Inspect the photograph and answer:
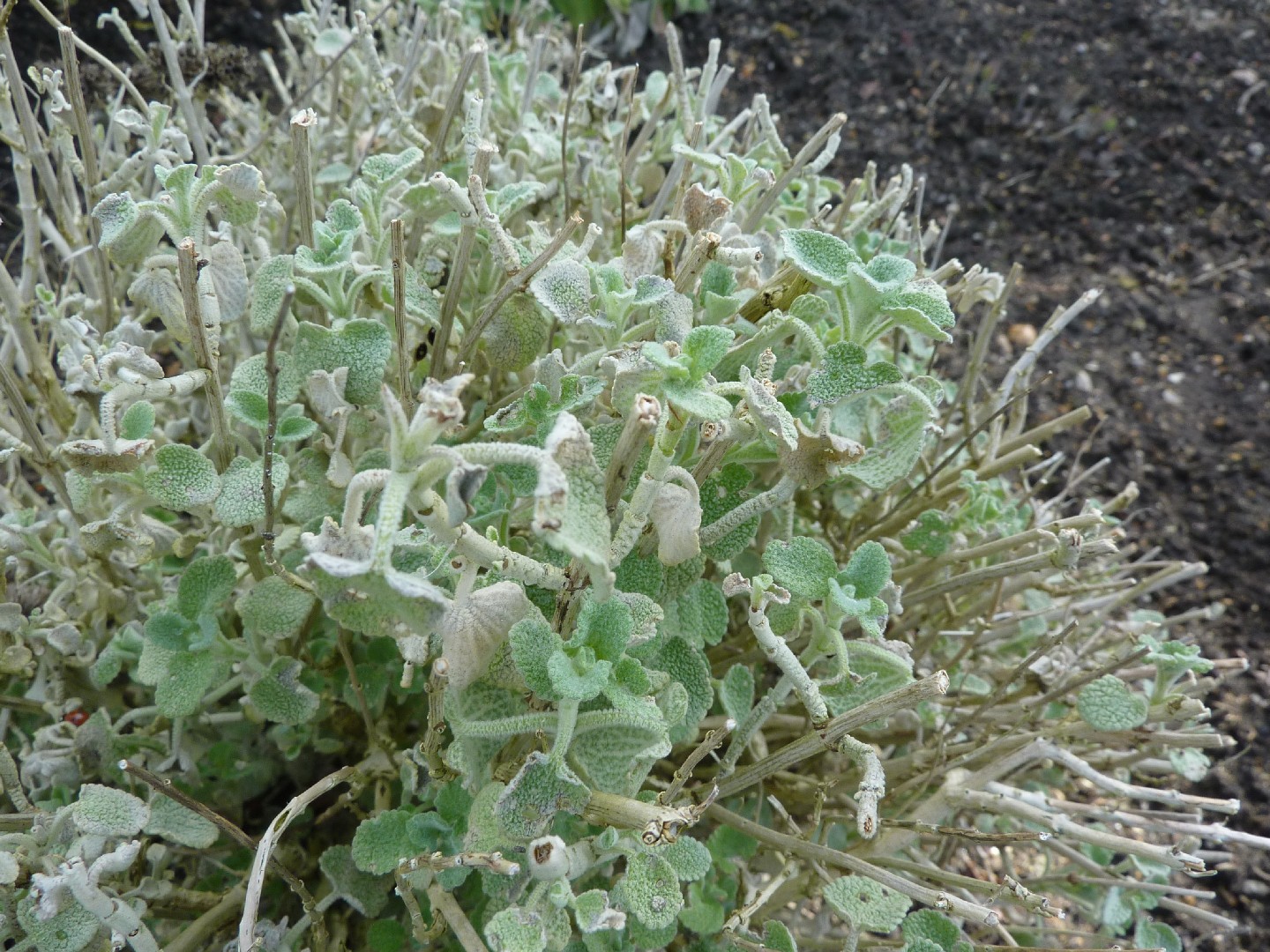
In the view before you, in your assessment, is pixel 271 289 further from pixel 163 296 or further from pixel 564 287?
pixel 564 287

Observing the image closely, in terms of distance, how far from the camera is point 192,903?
754 mm

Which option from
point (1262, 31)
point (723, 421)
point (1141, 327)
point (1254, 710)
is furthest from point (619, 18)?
point (723, 421)

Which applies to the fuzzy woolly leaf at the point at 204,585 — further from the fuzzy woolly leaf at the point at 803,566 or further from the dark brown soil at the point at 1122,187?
the dark brown soil at the point at 1122,187

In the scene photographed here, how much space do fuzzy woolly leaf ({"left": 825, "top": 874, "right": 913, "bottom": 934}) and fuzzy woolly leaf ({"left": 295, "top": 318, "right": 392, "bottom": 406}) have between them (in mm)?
451

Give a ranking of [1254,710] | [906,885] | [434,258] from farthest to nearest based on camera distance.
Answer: [1254,710] < [434,258] < [906,885]

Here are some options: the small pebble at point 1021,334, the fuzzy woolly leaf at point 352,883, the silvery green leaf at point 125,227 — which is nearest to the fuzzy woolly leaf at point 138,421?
the silvery green leaf at point 125,227

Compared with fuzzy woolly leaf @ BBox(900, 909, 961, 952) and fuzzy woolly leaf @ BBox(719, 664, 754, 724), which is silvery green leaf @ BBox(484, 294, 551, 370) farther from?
fuzzy woolly leaf @ BBox(900, 909, 961, 952)

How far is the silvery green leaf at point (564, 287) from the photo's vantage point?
627 mm

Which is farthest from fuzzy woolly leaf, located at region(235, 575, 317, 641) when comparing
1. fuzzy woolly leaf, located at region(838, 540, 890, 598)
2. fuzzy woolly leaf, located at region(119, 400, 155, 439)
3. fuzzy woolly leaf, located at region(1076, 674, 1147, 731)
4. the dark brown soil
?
the dark brown soil

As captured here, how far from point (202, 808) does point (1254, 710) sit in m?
1.51

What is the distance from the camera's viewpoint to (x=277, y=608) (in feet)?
2.13

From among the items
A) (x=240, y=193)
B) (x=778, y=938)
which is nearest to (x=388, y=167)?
(x=240, y=193)

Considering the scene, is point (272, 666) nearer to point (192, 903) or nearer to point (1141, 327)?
point (192, 903)

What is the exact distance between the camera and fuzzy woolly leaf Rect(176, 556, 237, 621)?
26.4 inches
